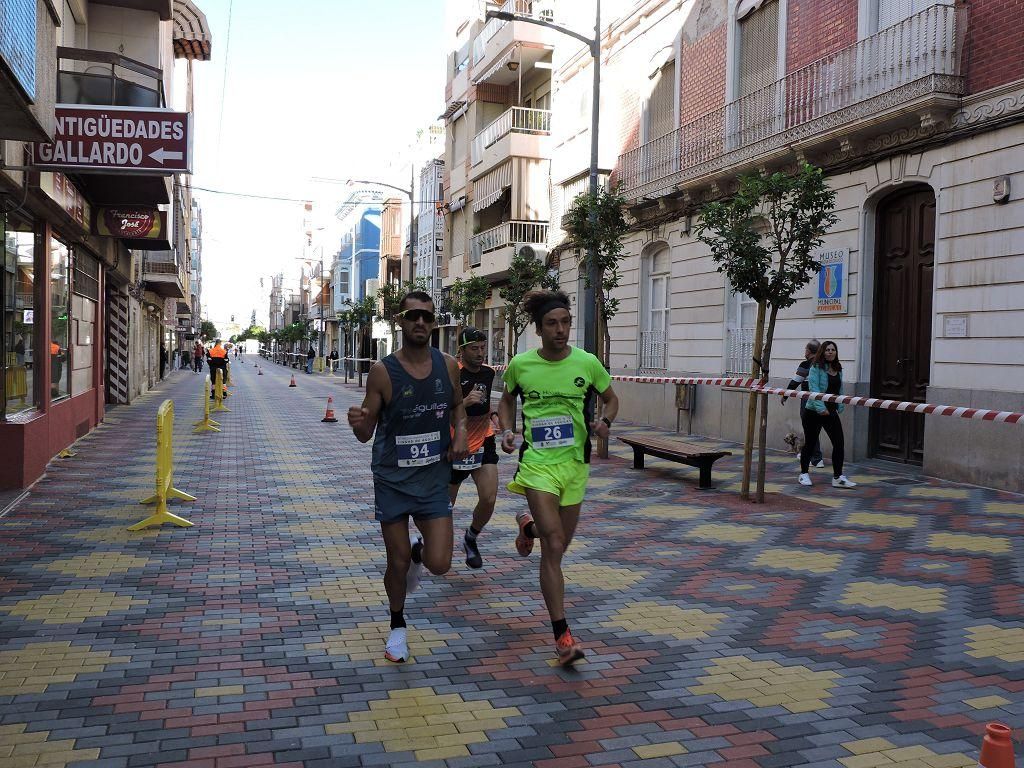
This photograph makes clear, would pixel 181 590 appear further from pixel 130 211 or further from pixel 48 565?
pixel 130 211

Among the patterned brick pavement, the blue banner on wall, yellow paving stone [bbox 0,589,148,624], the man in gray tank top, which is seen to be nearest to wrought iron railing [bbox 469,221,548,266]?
the patterned brick pavement

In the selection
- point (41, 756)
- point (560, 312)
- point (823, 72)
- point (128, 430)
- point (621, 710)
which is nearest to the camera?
point (41, 756)

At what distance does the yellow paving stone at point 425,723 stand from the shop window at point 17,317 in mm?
7451

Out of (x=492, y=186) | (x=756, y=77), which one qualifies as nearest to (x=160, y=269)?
(x=492, y=186)

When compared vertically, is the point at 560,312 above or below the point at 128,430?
above

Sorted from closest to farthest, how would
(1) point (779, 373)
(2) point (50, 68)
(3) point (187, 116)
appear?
(2) point (50, 68) < (3) point (187, 116) < (1) point (779, 373)

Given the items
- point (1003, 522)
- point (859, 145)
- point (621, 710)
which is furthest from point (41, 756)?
point (859, 145)

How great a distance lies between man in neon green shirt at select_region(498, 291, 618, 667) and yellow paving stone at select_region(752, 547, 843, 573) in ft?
8.76

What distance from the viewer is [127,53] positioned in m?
16.0

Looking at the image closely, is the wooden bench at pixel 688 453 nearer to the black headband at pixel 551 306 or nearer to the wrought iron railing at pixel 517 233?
the black headband at pixel 551 306

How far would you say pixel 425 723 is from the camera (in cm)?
396

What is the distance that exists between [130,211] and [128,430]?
3988 mm

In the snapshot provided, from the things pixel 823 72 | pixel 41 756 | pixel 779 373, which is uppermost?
pixel 823 72

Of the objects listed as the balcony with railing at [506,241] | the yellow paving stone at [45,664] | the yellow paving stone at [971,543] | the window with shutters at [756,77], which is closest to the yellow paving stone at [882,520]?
the yellow paving stone at [971,543]
